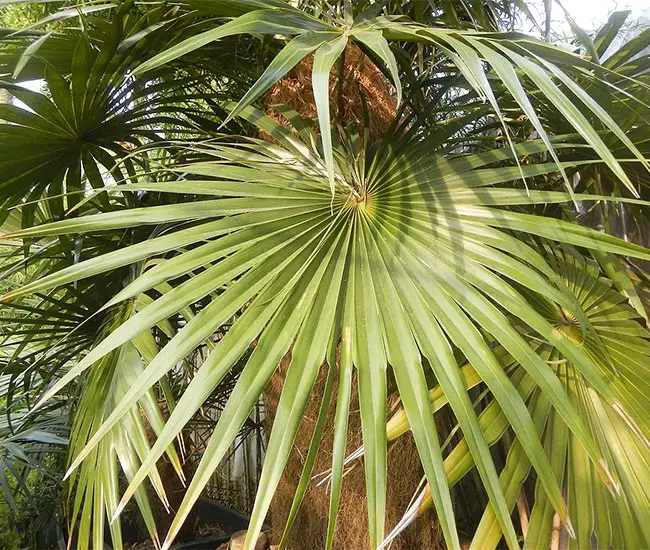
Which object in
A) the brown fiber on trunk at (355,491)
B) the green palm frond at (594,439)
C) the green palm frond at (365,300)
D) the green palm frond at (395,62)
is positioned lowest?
the brown fiber on trunk at (355,491)

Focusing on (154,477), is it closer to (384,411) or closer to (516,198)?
(384,411)

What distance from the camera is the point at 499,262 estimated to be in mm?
630

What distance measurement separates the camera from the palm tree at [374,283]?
0.54 m

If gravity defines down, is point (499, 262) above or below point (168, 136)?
below

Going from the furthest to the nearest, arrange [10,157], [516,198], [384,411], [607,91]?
[10,157]
[607,91]
[516,198]
[384,411]

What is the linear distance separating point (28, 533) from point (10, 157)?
51.3 inches

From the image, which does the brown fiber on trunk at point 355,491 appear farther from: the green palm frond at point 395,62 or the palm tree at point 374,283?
the green palm frond at point 395,62

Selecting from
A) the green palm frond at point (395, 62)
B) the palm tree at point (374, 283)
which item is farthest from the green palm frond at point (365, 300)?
the green palm frond at point (395, 62)

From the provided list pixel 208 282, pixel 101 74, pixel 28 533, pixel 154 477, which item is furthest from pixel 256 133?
pixel 28 533

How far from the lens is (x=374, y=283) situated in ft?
2.10

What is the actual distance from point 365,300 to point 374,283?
3cm

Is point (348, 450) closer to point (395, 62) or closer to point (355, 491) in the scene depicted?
point (355, 491)

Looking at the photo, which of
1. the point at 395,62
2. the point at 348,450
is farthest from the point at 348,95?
the point at 348,450

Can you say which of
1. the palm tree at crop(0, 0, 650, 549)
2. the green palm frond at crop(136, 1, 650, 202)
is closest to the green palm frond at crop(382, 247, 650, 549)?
the palm tree at crop(0, 0, 650, 549)
